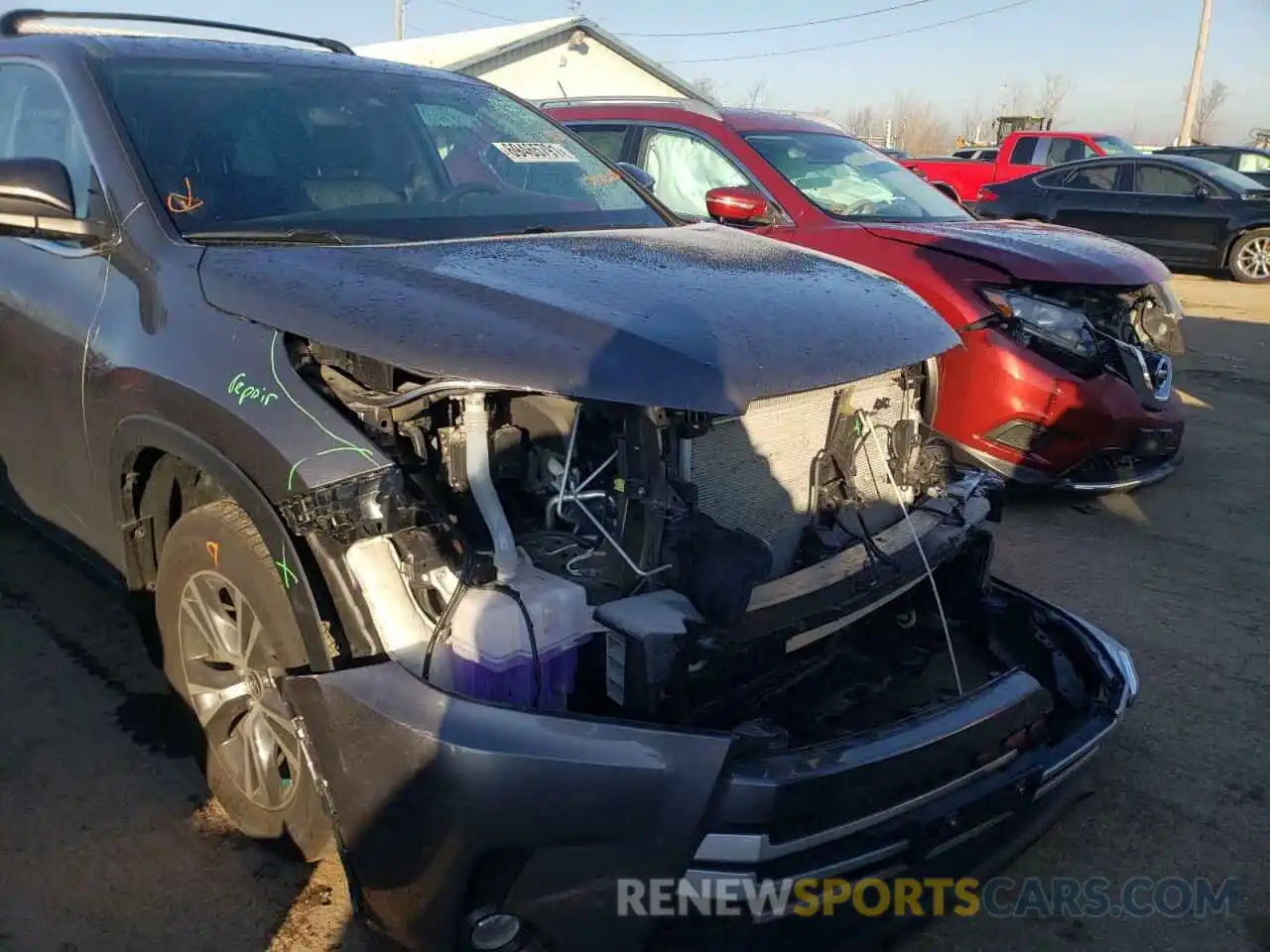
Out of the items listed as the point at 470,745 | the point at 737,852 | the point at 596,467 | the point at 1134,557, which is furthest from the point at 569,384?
the point at 1134,557

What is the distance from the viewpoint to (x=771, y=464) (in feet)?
8.24

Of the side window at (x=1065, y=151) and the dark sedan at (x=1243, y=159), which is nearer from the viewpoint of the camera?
the side window at (x=1065, y=151)

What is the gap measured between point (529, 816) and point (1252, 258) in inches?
582

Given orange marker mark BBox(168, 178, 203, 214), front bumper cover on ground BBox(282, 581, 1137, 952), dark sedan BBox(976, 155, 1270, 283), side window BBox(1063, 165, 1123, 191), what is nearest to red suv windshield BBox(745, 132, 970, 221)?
orange marker mark BBox(168, 178, 203, 214)

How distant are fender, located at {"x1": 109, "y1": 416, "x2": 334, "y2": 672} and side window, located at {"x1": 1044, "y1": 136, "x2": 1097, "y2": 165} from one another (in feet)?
56.2

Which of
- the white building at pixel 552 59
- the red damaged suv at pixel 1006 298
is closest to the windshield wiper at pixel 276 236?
the red damaged suv at pixel 1006 298

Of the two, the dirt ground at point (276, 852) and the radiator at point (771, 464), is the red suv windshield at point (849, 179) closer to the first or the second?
the dirt ground at point (276, 852)

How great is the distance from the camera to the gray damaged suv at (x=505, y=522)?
1887 millimetres

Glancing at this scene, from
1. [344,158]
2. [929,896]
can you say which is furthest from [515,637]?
[344,158]

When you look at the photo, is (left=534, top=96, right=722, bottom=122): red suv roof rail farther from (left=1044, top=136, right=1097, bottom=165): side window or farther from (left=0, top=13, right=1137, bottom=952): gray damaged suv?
(left=1044, top=136, right=1097, bottom=165): side window

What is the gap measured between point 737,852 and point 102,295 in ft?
7.16

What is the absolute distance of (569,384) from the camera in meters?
1.97

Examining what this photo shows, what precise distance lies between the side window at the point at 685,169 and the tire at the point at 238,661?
3982 millimetres

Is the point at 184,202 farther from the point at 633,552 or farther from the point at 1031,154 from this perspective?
the point at 1031,154
